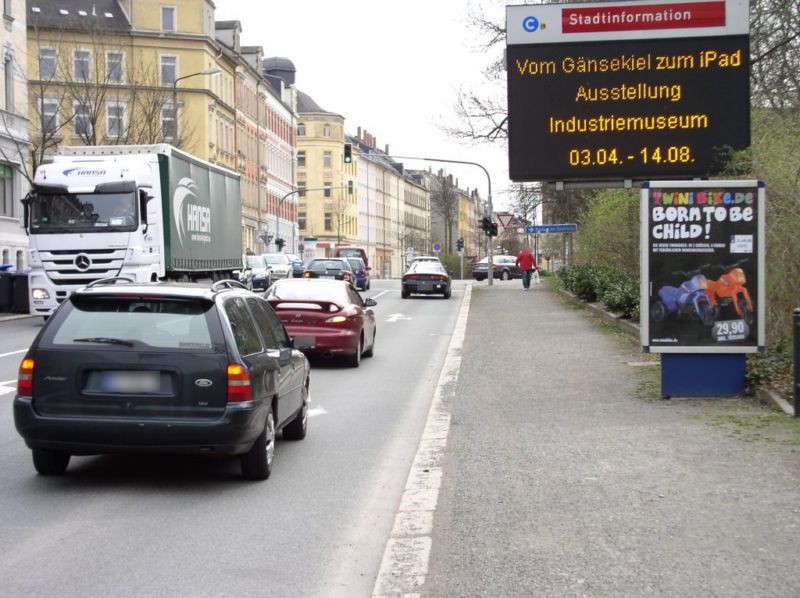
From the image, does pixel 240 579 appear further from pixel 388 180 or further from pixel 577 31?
pixel 388 180

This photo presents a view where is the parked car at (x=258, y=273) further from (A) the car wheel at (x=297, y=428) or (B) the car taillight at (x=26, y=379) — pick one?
(B) the car taillight at (x=26, y=379)

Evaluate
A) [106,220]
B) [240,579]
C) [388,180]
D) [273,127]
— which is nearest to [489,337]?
[106,220]

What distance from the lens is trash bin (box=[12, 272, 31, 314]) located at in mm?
29719

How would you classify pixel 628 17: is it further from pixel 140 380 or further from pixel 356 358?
pixel 140 380

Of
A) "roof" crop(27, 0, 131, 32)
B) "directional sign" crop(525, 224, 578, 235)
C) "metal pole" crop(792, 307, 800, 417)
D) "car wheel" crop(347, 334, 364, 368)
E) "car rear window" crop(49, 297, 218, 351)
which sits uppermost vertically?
"roof" crop(27, 0, 131, 32)

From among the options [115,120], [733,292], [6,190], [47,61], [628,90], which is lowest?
[733,292]

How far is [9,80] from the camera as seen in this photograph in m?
41.8

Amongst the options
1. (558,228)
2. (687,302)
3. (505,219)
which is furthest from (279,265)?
(687,302)

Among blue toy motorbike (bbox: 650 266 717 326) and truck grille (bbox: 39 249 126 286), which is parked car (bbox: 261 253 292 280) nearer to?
truck grille (bbox: 39 249 126 286)

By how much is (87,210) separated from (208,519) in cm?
1690

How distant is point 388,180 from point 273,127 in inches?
2258

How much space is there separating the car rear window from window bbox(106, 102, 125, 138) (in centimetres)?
3305

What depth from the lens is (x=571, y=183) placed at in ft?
49.8

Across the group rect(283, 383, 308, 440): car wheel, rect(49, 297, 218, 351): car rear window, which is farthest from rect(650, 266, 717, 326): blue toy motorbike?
rect(49, 297, 218, 351): car rear window
